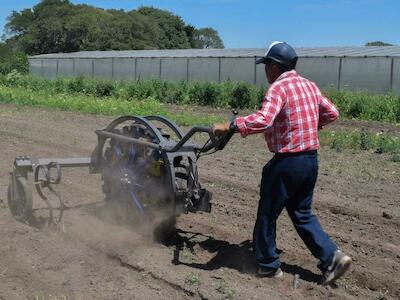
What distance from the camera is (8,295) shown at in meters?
4.34

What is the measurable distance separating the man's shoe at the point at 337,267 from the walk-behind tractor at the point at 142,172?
124 cm

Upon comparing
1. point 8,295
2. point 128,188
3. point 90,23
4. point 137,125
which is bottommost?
point 8,295

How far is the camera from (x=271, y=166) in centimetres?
450

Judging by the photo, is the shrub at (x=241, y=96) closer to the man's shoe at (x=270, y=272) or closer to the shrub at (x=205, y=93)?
the shrub at (x=205, y=93)

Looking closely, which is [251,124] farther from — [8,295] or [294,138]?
[8,295]

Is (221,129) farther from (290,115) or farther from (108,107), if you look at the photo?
(108,107)

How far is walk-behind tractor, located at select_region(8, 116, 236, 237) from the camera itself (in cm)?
524

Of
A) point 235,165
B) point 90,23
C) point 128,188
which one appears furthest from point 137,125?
point 90,23

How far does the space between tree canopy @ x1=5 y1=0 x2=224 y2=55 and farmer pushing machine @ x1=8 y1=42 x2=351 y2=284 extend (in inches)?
2216

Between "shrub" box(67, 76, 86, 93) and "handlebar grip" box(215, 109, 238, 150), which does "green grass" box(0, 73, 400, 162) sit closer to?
"shrub" box(67, 76, 86, 93)

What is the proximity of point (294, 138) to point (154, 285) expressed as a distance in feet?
5.03

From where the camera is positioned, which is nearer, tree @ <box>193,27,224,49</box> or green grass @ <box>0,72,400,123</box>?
green grass @ <box>0,72,400,123</box>

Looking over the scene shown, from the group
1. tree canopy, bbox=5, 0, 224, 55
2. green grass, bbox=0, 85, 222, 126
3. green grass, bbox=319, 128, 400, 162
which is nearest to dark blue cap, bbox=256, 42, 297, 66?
green grass, bbox=319, 128, 400, 162

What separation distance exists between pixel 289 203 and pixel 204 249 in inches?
44.5
